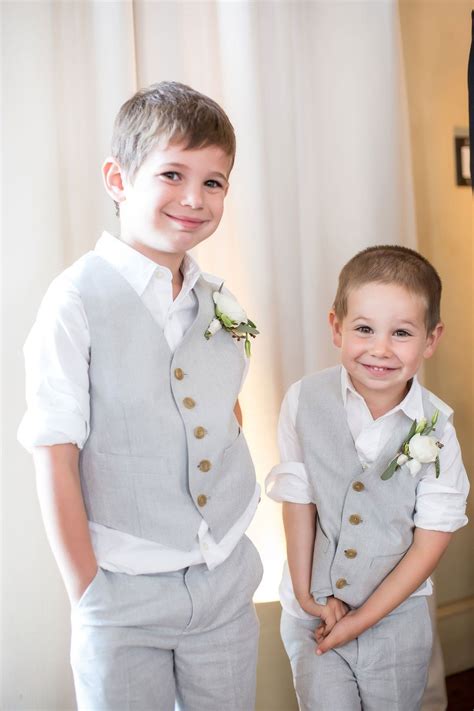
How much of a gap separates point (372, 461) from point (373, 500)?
0.27 feet

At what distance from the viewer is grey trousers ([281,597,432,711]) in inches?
65.7

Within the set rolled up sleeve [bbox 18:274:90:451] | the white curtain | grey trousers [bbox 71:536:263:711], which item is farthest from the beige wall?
rolled up sleeve [bbox 18:274:90:451]

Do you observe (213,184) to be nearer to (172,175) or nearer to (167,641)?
(172,175)

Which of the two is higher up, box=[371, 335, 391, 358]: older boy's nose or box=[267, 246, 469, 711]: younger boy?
box=[371, 335, 391, 358]: older boy's nose

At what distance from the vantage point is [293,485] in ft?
5.76

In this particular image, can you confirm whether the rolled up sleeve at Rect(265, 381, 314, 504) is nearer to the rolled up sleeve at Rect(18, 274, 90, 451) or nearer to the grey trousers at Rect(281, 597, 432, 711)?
the grey trousers at Rect(281, 597, 432, 711)

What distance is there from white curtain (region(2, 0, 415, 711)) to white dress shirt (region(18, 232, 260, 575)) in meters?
0.36

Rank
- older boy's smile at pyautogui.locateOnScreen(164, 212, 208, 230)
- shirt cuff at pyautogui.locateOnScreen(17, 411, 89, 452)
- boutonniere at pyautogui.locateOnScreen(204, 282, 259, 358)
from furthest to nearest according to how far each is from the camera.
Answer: boutonniere at pyautogui.locateOnScreen(204, 282, 259, 358) → older boy's smile at pyautogui.locateOnScreen(164, 212, 208, 230) → shirt cuff at pyautogui.locateOnScreen(17, 411, 89, 452)

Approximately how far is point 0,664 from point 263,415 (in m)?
0.82

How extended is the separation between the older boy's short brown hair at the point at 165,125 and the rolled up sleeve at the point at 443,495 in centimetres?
77

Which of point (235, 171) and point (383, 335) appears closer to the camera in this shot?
point (383, 335)

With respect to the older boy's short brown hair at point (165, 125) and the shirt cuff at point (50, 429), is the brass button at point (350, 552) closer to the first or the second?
the shirt cuff at point (50, 429)

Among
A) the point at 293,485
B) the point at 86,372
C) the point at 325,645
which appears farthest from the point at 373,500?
the point at 86,372

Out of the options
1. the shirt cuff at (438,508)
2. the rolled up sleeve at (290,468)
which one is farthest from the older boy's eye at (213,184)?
the shirt cuff at (438,508)
